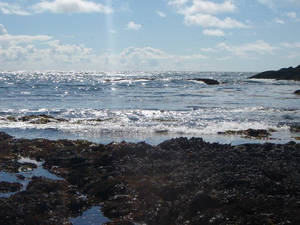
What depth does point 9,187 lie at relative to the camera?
13.9 meters

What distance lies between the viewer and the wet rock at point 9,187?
13.7 meters

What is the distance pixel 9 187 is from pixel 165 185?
573cm

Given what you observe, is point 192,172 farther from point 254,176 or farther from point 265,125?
point 265,125

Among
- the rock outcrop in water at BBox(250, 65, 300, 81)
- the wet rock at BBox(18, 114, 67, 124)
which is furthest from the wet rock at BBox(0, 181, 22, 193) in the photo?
the rock outcrop in water at BBox(250, 65, 300, 81)

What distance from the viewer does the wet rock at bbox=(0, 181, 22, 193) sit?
44.9 feet

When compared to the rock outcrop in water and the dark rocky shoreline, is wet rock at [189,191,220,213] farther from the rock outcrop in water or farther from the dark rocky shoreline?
the rock outcrop in water

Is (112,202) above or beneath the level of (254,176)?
beneath

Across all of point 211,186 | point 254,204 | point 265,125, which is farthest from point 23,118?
point 254,204

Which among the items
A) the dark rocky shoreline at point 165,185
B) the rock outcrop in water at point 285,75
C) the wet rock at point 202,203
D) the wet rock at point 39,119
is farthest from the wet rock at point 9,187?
the rock outcrop in water at point 285,75

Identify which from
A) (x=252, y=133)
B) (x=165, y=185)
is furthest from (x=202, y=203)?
(x=252, y=133)

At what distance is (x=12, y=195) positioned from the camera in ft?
41.8

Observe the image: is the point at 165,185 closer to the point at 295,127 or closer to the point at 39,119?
the point at 295,127

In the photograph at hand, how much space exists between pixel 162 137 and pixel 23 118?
1516 centimetres

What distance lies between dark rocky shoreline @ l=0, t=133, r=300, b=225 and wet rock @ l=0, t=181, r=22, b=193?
0.52 metres
